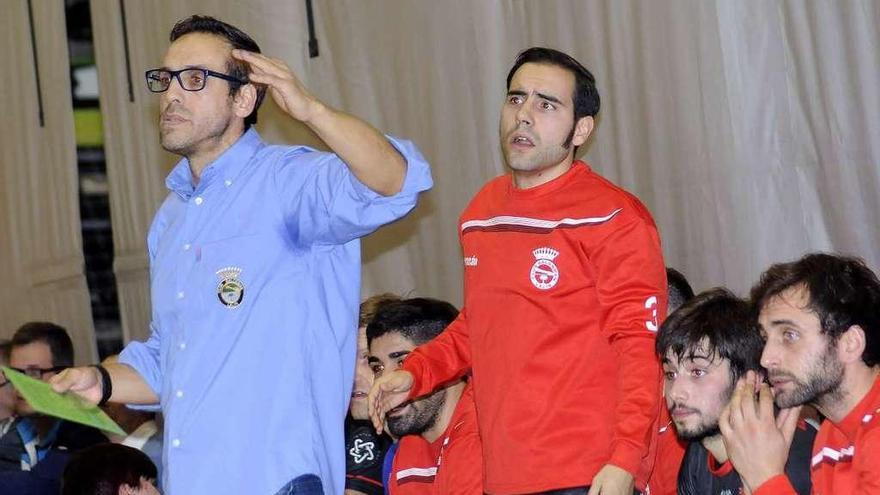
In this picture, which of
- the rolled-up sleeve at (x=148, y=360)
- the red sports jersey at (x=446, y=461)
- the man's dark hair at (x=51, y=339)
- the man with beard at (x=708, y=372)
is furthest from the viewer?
the man's dark hair at (x=51, y=339)

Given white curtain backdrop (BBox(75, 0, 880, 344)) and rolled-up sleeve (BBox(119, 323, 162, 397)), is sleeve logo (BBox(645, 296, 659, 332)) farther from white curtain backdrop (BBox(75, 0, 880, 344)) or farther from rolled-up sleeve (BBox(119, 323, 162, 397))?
white curtain backdrop (BBox(75, 0, 880, 344))

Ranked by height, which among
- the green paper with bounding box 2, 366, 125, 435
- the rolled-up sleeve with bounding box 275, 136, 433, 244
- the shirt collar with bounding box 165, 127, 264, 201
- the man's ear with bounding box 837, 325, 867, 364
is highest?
the shirt collar with bounding box 165, 127, 264, 201

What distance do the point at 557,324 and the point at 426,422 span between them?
116 cm

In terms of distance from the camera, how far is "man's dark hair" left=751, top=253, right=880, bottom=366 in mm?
3195

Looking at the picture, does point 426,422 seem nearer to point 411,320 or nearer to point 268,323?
point 411,320

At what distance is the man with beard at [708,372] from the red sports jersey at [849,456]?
0.20 meters

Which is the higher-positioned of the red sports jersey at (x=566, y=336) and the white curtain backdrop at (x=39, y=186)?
the white curtain backdrop at (x=39, y=186)

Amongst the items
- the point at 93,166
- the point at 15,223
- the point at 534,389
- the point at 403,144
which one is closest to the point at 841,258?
the point at 534,389

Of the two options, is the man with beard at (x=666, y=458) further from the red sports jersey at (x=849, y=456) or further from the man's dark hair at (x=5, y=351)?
the man's dark hair at (x=5, y=351)

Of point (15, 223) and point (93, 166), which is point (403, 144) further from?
point (15, 223)

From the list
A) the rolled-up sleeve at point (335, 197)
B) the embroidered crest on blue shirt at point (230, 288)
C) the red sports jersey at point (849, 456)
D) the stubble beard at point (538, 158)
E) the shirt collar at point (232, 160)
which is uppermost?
the shirt collar at point (232, 160)

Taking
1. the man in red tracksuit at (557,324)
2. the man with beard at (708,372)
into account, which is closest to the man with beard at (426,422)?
the man in red tracksuit at (557,324)

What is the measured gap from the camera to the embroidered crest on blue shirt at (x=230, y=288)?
9.73 ft

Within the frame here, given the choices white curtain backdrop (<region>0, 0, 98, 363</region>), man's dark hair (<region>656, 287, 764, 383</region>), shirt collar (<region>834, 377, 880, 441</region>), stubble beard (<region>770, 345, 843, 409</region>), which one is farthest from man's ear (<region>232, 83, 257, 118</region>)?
white curtain backdrop (<region>0, 0, 98, 363</region>)
